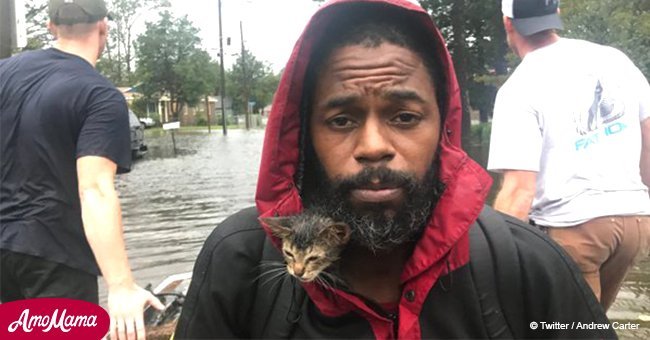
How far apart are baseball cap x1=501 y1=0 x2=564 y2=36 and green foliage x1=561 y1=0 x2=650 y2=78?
32.7 ft

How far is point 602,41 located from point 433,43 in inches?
491

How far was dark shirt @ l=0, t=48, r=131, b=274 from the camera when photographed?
3.36 metres

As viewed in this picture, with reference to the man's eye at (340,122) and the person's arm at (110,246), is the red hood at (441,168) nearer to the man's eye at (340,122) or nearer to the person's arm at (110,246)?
the man's eye at (340,122)

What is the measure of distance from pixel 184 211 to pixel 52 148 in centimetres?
798

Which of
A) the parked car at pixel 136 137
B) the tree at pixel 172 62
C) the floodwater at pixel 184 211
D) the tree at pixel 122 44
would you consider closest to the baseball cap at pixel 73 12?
the floodwater at pixel 184 211

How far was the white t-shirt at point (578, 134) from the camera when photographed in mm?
3352

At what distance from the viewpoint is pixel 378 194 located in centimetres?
183

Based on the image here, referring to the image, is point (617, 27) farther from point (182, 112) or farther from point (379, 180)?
point (182, 112)

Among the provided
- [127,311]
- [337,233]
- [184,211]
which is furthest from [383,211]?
[184,211]

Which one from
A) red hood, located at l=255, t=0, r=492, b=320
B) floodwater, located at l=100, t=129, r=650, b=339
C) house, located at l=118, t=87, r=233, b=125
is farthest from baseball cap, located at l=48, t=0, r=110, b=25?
house, located at l=118, t=87, r=233, b=125

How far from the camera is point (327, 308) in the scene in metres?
1.85

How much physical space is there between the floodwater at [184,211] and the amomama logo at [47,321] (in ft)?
13.7

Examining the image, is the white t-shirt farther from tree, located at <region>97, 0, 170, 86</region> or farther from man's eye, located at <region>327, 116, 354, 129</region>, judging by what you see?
tree, located at <region>97, 0, 170, 86</region>

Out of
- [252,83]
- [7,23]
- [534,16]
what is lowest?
[534,16]
